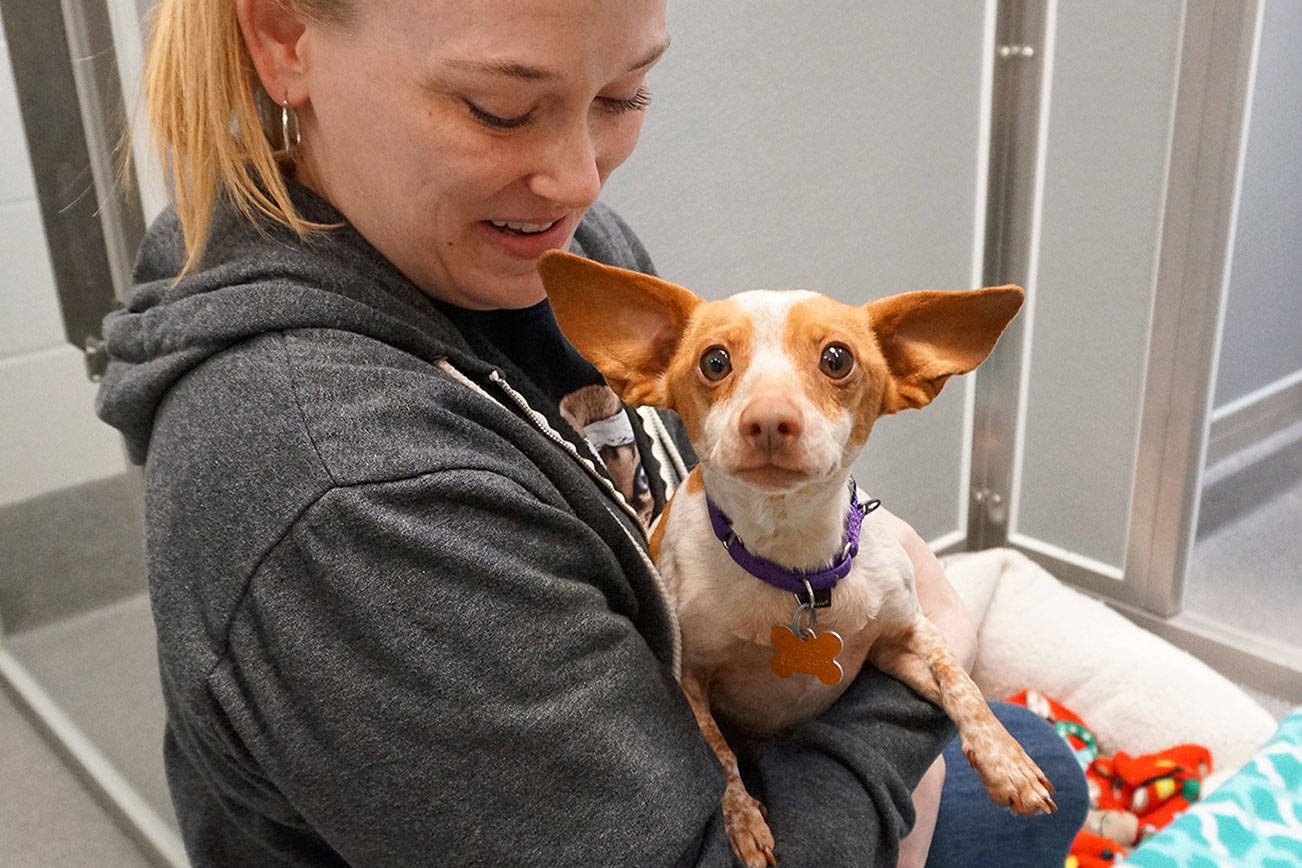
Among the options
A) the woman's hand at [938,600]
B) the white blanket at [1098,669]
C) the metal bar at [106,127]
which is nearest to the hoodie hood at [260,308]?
the metal bar at [106,127]

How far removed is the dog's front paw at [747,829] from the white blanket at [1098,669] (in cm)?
140

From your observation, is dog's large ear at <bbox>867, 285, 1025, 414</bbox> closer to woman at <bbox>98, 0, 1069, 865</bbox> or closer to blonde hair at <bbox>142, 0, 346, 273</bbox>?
woman at <bbox>98, 0, 1069, 865</bbox>

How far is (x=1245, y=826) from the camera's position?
3.81 feet

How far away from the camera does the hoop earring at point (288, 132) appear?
956 mm

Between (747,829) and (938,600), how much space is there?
41cm

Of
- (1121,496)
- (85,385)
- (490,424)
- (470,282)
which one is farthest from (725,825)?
(1121,496)

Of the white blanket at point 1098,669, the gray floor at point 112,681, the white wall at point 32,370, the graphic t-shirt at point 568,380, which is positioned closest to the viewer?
the graphic t-shirt at point 568,380

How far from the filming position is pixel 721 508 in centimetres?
101

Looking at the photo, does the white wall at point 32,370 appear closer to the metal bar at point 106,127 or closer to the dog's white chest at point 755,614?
the metal bar at point 106,127

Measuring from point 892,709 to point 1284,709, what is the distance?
1741mm

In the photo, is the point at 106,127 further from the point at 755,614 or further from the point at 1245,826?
the point at 1245,826

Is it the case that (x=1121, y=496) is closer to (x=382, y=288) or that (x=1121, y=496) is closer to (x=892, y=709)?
(x=892, y=709)

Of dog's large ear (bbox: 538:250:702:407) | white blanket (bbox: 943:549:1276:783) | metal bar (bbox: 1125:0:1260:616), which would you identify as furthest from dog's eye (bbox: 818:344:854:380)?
metal bar (bbox: 1125:0:1260:616)

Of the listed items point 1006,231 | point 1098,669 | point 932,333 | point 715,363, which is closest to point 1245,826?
point 932,333
